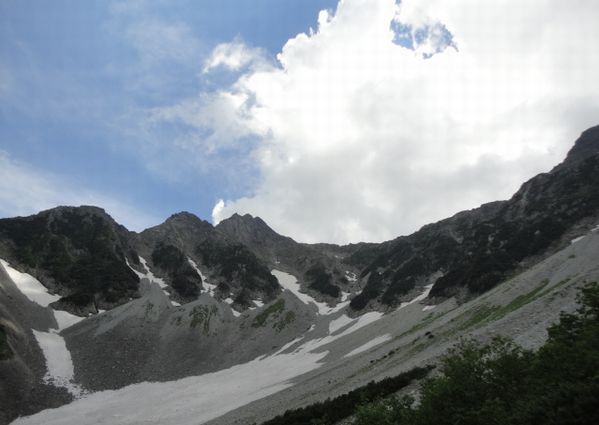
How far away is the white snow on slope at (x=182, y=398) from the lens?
54.3m

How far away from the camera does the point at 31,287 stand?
326 ft

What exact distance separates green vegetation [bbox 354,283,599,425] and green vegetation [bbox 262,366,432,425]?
13.3 m

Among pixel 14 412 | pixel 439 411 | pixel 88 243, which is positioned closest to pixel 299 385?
pixel 14 412

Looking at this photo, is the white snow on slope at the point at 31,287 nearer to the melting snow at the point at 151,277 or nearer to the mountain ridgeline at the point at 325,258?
the mountain ridgeline at the point at 325,258

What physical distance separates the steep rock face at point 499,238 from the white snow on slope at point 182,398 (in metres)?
41.2

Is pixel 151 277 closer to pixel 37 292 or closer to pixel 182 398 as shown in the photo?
pixel 37 292

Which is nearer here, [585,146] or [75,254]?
[75,254]

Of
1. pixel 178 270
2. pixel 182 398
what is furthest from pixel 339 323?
→ pixel 178 270

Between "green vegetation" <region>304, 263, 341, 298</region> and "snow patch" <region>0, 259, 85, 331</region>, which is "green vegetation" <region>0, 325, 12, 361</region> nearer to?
"snow patch" <region>0, 259, 85, 331</region>

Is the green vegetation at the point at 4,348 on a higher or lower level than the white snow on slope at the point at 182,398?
higher

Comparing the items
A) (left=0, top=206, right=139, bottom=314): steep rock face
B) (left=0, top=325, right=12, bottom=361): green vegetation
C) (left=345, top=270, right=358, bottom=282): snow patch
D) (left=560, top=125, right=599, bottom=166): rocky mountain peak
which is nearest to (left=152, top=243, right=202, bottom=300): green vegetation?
(left=0, top=206, right=139, bottom=314): steep rock face

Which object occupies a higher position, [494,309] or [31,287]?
[31,287]

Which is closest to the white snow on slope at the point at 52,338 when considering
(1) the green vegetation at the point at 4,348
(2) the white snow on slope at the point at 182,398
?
(2) the white snow on slope at the point at 182,398

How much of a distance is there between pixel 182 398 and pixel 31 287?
58387mm
